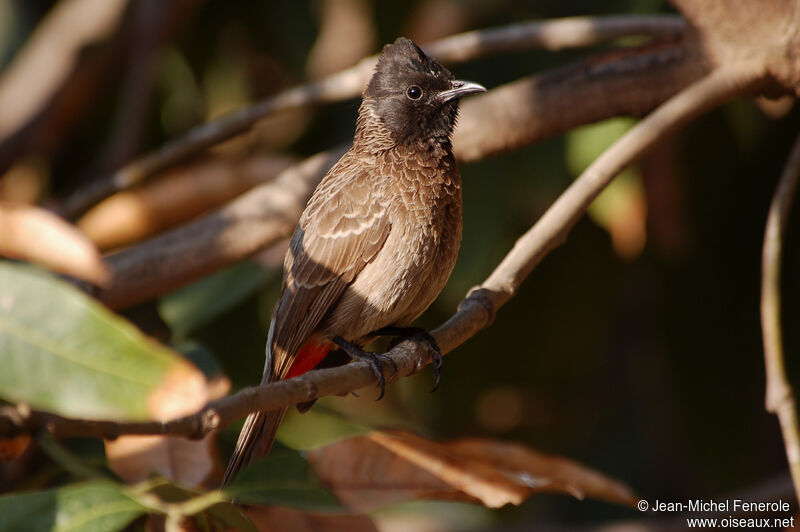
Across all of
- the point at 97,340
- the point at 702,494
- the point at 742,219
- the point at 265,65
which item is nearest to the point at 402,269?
the point at 97,340

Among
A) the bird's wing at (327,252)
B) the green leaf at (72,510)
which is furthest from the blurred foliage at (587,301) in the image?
the green leaf at (72,510)

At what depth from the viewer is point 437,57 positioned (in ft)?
11.6

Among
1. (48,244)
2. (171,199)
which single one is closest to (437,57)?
(171,199)

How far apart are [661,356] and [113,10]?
3.35 meters

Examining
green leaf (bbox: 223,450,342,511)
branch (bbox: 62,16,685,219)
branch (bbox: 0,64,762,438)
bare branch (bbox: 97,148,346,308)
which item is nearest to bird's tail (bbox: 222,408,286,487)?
branch (bbox: 0,64,762,438)

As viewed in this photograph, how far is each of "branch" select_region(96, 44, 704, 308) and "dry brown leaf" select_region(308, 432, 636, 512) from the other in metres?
1.02

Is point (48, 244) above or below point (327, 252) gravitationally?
below

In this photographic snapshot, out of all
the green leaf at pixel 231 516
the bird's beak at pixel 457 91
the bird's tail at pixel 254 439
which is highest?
the bird's beak at pixel 457 91

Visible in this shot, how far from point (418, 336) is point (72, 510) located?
1209 millimetres

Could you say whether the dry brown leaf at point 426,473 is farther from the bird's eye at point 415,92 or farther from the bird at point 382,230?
the bird's eye at point 415,92

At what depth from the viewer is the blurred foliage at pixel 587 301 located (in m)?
4.20

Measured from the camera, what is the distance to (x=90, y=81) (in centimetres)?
534

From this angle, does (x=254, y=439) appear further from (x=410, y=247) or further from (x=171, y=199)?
(x=171, y=199)

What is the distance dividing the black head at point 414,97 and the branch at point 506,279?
0.65m
